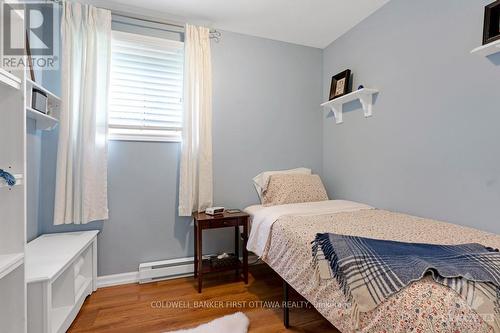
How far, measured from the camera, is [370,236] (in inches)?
53.2

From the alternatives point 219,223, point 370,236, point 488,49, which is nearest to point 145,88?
point 219,223

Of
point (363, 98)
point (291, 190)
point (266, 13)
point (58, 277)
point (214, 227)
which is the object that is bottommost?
point (58, 277)

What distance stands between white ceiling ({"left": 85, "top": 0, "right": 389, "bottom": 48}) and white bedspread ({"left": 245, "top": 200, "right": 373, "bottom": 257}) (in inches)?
70.7

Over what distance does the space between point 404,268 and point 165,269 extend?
1.99m

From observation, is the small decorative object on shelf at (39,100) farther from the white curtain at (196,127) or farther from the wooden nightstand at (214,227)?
the wooden nightstand at (214,227)

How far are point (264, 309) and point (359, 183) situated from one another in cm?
149

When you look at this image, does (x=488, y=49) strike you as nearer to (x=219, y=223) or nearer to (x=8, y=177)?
(x=219, y=223)

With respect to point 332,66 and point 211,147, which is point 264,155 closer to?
point 211,147

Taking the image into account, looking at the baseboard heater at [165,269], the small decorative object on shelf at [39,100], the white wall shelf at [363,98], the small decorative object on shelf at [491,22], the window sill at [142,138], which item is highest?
the small decorative object on shelf at [491,22]

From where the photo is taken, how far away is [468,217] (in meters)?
1.56

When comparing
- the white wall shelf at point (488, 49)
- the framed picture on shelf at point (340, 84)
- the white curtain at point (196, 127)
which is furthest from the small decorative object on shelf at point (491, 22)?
the white curtain at point (196, 127)

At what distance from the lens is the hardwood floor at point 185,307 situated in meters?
1.60

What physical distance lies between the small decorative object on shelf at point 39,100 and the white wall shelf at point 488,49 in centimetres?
272

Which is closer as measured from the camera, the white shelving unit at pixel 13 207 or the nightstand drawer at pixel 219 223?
the white shelving unit at pixel 13 207
